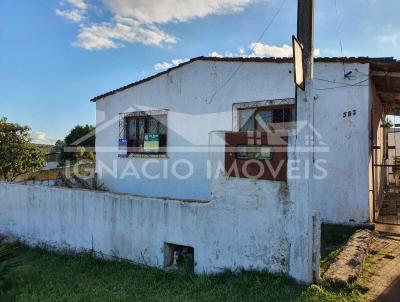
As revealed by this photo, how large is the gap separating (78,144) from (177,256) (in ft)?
71.7

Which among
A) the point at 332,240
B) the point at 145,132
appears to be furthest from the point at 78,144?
the point at 332,240

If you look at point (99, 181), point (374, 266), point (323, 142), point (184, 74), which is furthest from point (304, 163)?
point (99, 181)

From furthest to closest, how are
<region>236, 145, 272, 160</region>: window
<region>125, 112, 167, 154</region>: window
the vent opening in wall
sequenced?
1. <region>125, 112, 167, 154</region>: window
2. the vent opening in wall
3. <region>236, 145, 272, 160</region>: window

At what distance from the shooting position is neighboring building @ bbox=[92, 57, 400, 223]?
809 centimetres

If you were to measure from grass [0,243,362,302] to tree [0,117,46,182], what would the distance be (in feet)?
41.2

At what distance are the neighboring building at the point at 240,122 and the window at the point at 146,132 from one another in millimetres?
31

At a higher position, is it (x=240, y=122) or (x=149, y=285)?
(x=240, y=122)

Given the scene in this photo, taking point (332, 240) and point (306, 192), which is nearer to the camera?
point (306, 192)

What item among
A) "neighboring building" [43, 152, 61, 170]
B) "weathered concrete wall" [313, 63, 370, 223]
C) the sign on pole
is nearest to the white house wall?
"weathered concrete wall" [313, 63, 370, 223]

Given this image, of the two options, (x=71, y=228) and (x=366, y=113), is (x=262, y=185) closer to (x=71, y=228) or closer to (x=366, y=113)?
(x=366, y=113)

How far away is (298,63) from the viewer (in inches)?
196

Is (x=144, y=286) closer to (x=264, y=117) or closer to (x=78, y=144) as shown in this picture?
(x=264, y=117)

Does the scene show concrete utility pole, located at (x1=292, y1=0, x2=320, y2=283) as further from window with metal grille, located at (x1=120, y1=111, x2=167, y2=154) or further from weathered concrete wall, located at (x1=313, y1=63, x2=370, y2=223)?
window with metal grille, located at (x1=120, y1=111, x2=167, y2=154)

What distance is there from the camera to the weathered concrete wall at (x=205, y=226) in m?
5.23
